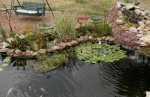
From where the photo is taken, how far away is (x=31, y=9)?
12.0 meters

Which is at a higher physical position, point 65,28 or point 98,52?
point 65,28

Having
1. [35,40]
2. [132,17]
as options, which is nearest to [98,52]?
[132,17]

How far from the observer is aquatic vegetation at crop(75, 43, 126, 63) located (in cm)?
834

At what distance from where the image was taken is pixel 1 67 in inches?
314

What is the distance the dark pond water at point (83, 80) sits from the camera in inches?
270

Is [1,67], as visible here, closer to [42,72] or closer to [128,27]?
[42,72]

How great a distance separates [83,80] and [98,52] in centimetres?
158

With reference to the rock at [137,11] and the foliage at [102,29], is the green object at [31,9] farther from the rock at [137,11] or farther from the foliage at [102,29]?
the rock at [137,11]

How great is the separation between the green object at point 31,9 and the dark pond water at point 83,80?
3955mm

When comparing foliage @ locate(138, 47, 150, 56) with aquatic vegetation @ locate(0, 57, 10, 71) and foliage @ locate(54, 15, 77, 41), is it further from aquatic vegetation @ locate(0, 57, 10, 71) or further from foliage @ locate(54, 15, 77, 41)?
aquatic vegetation @ locate(0, 57, 10, 71)

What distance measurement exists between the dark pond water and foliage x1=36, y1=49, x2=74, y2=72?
8.1 inches

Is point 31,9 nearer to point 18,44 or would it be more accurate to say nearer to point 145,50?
point 18,44

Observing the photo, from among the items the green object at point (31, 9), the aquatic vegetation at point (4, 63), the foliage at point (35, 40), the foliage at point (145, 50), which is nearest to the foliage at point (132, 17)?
the foliage at point (145, 50)

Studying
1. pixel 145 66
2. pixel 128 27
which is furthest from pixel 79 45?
pixel 145 66
